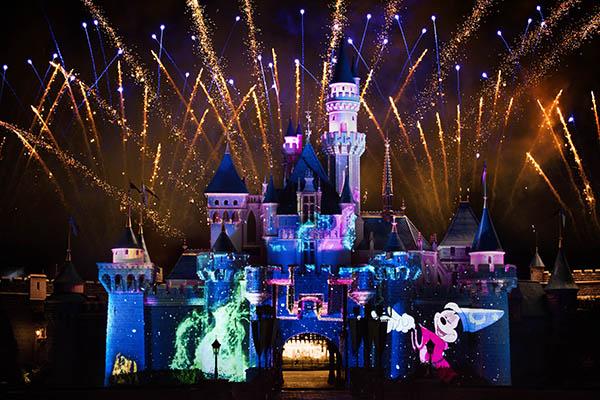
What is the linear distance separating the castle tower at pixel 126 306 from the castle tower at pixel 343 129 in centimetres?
1179

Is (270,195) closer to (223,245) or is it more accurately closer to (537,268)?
(223,245)

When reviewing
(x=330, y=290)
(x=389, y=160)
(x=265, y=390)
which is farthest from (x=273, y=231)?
(x=265, y=390)

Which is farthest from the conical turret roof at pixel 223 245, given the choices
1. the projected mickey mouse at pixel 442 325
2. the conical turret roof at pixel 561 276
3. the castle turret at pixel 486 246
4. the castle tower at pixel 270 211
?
the conical turret roof at pixel 561 276

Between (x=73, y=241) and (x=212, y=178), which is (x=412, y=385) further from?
(x=73, y=241)

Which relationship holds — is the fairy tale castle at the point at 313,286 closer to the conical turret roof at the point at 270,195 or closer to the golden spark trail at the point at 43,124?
the conical turret roof at the point at 270,195

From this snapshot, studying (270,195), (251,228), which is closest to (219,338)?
(251,228)

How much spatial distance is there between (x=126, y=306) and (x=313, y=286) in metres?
9.95

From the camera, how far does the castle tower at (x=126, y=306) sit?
73.2 m

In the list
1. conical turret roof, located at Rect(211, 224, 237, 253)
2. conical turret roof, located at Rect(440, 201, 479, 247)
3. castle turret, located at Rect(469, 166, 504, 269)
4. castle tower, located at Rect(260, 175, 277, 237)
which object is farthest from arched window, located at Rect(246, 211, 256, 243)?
castle turret, located at Rect(469, 166, 504, 269)

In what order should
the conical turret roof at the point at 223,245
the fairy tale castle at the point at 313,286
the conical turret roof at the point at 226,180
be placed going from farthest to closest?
the conical turret roof at the point at 226,180, the conical turret roof at the point at 223,245, the fairy tale castle at the point at 313,286

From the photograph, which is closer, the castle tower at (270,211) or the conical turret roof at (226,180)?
the castle tower at (270,211)

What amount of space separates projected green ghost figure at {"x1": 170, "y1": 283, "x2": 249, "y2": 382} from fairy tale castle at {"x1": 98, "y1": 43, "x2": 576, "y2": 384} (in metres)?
0.05

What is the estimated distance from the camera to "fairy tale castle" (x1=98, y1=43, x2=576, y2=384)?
237 feet

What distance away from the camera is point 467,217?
79.6 metres
